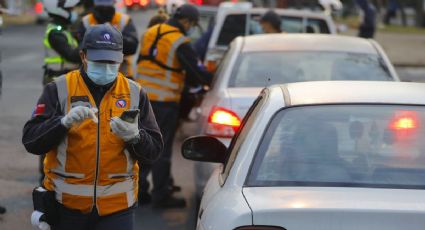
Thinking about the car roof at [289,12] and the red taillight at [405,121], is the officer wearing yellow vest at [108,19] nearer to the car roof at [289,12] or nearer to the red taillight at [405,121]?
the red taillight at [405,121]

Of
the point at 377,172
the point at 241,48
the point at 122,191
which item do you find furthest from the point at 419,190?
the point at 241,48

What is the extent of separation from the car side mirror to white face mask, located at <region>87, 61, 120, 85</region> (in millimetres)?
1026

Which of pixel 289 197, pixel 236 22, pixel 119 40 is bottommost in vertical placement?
pixel 236 22

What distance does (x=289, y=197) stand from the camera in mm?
3750

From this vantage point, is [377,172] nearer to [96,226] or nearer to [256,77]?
[96,226]

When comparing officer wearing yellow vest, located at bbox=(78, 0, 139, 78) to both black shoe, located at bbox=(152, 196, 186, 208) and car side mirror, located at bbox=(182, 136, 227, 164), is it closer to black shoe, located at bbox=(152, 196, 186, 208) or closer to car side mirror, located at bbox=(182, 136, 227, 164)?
black shoe, located at bbox=(152, 196, 186, 208)

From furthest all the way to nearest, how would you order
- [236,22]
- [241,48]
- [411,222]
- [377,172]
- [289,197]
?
1. [236,22]
2. [241,48]
3. [377,172]
4. [289,197]
5. [411,222]

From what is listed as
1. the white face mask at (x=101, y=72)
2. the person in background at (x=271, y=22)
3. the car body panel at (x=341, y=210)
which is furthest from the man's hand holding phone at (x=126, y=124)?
the person in background at (x=271, y=22)

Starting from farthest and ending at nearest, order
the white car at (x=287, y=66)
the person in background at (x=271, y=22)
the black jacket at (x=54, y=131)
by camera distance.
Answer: the person in background at (x=271, y=22) < the white car at (x=287, y=66) < the black jacket at (x=54, y=131)

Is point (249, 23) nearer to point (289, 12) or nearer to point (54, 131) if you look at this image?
point (289, 12)

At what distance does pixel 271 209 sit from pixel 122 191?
0.99 metres

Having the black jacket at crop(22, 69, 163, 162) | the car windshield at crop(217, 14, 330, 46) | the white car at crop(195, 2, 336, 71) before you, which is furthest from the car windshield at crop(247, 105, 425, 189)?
the car windshield at crop(217, 14, 330, 46)

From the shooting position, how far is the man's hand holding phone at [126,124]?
13.0ft

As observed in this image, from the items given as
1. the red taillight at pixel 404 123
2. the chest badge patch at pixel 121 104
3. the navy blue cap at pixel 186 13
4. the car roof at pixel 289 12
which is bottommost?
the car roof at pixel 289 12
